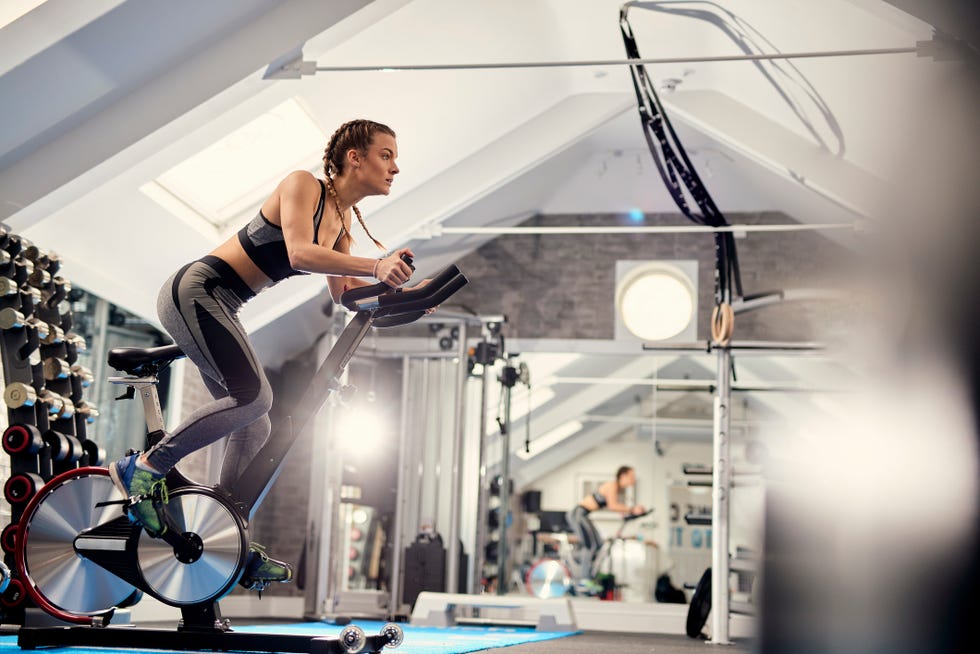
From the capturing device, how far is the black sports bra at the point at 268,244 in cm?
262

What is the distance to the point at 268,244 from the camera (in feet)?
8.61

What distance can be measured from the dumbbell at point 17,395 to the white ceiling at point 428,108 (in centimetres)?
114

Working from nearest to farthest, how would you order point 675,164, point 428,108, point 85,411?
point 85,411
point 428,108
point 675,164

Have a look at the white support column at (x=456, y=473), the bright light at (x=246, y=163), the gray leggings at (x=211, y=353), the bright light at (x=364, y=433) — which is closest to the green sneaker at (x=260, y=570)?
the gray leggings at (x=211, y=353)

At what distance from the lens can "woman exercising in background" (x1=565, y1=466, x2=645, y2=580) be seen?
8961 mm

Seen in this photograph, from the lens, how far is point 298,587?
852 cm

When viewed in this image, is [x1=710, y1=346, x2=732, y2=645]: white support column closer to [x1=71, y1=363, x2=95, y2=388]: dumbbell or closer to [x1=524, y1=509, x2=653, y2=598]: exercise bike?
[x1=524, y1=509, x2=653, y2=598]: exercise bike

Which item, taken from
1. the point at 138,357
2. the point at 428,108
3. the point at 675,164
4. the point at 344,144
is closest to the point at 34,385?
the point at 138,357

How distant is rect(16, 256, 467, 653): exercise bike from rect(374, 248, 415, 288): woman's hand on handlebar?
9 cm

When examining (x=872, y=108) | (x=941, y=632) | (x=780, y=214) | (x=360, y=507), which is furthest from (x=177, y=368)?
(x=941, y=632)

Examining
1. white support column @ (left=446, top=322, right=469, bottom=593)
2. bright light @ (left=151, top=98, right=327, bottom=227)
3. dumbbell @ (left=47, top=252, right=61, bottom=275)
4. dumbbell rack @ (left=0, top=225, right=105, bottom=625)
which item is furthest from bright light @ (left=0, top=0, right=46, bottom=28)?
white support column @ (left=446, top=322, right=469, bottom=593)

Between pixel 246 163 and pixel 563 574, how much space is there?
4621 millimetres

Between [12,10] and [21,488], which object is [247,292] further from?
[12,10]

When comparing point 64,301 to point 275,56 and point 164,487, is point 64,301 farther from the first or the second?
point 164,487
